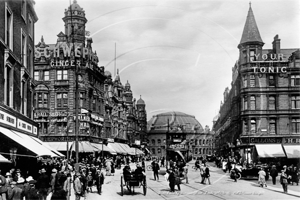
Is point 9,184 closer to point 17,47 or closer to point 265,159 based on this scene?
point 17,47

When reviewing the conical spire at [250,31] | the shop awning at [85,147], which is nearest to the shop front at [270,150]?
the conical spire at [250,31]

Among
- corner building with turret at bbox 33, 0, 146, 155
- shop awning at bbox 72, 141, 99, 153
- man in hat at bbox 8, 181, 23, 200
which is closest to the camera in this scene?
man in hat at bbox 8, 181, 23, 200

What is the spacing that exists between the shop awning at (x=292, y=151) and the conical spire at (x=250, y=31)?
1524 cm

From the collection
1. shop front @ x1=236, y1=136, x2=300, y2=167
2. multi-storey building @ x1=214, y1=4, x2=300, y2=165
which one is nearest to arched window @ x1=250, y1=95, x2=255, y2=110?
multi-storey building @ x1=214, y1=4, x2=300, y2=165

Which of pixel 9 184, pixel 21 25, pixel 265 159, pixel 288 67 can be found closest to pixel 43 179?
pixel 9 184

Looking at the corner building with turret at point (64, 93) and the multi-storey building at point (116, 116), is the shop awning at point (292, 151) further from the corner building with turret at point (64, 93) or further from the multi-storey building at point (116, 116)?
the multi-storey building at point (116, 116)

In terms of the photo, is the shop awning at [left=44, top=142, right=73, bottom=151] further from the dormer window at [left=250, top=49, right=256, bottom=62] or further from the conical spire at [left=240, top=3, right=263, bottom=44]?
the conical spire at [left=240, top=3, right=263, bottom=44]

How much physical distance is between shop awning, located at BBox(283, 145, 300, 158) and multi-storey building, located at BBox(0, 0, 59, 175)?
2998 cm

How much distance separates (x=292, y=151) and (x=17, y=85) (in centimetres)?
3516

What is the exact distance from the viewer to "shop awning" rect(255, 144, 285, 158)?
49116mm

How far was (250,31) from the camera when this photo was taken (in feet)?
190

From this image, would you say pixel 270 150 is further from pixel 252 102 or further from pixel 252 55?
pixel 252 55

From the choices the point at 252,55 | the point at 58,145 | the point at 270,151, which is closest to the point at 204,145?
the point at 252,55

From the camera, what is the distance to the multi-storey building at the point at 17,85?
886 inches
